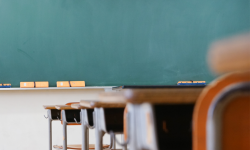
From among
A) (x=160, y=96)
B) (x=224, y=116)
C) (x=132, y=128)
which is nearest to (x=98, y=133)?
(x=132, y=128)

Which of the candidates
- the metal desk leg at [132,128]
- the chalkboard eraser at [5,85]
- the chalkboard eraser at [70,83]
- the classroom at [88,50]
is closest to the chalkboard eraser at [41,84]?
the classroom at [88,50]

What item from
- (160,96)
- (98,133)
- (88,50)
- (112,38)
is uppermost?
(112,38)

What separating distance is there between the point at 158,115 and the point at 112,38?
12.1 feet

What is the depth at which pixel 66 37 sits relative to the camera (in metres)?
4.61

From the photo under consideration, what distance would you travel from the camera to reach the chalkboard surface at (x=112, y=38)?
4.52m

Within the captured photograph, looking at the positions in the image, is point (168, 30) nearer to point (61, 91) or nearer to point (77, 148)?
point (61, 91)

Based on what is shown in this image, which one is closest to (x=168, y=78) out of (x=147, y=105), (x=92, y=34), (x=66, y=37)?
(x=92, y=34)

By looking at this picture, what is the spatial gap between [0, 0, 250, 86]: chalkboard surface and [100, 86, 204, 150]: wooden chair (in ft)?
11.5

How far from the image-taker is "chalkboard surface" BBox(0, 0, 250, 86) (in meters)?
4.52

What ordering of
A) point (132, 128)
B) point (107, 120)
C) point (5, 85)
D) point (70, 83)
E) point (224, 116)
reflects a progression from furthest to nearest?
1. point (70, 83)
2. point (5, 85)
3. point (107, 120)
4. point (132, 128)
5. point (224, 116)

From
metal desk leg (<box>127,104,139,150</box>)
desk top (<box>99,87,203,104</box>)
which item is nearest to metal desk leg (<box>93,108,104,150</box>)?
metal desk leg (<box>127,104,139,150</box>)

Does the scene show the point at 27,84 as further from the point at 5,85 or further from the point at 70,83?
the point at 70,83

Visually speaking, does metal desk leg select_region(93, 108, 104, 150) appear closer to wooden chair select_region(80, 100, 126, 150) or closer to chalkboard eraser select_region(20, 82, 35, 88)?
wooden chair select_region(80, 100, 126, 150)

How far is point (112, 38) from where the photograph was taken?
15.4 ft
